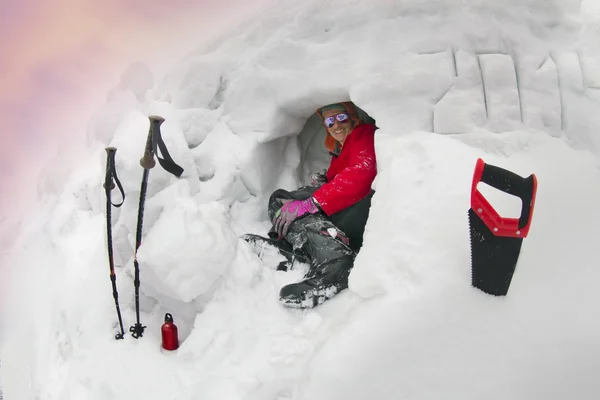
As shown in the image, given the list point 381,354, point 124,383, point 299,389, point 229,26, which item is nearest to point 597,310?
point 381,354

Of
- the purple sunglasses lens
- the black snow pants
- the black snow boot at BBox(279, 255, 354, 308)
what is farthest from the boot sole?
the purple sunglasses lens

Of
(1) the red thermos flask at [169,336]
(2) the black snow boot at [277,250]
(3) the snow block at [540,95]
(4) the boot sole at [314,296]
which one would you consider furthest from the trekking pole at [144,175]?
(3) the snow block at [540,95]

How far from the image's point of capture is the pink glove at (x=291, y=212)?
7.49 ft

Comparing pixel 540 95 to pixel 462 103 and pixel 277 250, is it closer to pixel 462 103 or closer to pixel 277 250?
pixel 462 103

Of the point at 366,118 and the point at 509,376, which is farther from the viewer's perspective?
the point at 366,118

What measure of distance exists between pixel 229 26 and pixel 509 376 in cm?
256

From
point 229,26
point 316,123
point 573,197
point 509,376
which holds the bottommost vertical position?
point 509,376

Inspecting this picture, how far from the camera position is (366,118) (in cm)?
269

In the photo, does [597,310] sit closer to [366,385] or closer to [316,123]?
[366,385]

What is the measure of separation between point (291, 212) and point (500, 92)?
1.22 metres

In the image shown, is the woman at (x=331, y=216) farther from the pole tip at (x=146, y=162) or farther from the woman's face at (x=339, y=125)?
the pole tip at (x=146, y=162)

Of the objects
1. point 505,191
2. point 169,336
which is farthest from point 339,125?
point 169,336

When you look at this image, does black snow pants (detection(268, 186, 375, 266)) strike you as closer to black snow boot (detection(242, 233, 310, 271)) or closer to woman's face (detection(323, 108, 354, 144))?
black snow boot (detection(242, 233, 310, 271))

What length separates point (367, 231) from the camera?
1844mm
